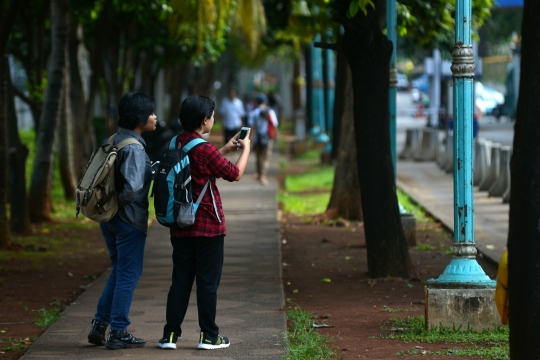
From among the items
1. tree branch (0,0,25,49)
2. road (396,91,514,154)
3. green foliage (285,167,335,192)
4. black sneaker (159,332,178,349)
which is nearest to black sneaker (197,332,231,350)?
black sneaker (159,332,178,349)

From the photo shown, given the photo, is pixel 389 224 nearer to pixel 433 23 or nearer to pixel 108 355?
pixel 108 355

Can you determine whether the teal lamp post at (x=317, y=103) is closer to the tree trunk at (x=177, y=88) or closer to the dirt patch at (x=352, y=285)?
the tree trunk at (x=177, y=88)

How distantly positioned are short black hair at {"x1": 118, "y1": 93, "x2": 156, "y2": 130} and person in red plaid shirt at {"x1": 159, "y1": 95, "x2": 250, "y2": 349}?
0.93 ft

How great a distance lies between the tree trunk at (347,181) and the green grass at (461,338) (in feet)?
20.6

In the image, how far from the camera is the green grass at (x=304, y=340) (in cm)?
578

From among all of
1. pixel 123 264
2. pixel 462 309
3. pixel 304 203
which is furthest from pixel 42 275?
pixel 304 203

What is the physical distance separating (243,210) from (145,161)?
886 cm

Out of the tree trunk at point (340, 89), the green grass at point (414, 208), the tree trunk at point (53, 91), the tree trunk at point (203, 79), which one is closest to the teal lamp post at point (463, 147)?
the green grass at point (414, 208)

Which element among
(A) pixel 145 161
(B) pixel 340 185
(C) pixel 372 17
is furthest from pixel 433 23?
(A) pixel 145 161

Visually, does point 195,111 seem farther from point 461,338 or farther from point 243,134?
point 461,338

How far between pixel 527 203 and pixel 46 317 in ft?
14.0

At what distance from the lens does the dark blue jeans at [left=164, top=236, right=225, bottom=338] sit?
5.74 meters

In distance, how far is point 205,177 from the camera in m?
5.72

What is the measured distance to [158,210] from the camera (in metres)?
5.62
